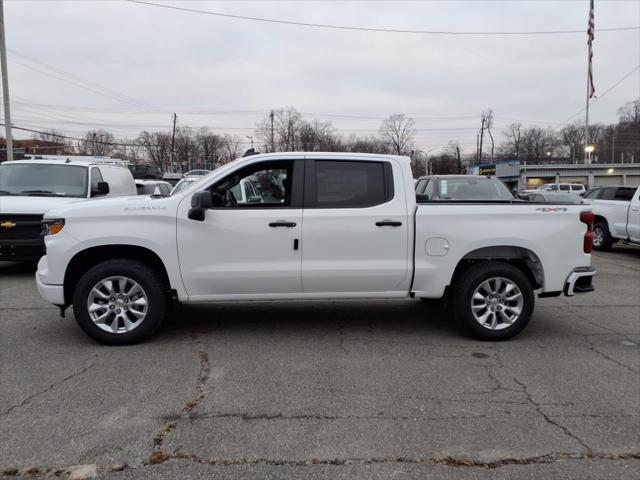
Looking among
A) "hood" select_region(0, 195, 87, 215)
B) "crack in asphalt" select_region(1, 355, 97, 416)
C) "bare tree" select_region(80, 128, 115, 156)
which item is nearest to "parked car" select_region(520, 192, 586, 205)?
"crack in asphalt" select_region(1, 355, 97, 416)

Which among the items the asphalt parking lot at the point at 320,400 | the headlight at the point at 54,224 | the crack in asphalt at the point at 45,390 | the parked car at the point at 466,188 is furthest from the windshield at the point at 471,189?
the crack in asphalt at the point at 45,390

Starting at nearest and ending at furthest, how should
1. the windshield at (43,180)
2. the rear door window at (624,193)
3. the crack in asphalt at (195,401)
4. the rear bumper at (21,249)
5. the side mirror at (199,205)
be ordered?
the crack in asphalt at (195,401)
the side mirror at (199,205)
the rear bumper at (21,249)
the windshield at (43,180)
the rear door window at (624,193)

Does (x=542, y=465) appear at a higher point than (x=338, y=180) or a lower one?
lower

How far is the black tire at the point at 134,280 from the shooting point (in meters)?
5.03

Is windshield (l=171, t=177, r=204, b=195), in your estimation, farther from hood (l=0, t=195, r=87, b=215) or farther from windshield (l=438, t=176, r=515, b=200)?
windshield (l=438, t=176, r=515, b=200)

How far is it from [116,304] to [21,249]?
14.0ft

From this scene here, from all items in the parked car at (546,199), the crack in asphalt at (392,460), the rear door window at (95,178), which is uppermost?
the rear door window at (95,178)

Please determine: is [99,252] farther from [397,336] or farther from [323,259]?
[397,336]

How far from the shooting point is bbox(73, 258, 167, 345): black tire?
5031 mm

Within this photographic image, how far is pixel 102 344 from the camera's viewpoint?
17.0ft

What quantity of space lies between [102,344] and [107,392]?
1259mm

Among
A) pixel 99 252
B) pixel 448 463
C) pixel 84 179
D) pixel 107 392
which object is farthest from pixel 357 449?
pixel 84 179

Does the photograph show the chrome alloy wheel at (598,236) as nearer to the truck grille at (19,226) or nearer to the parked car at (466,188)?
the parked car at (466,188)

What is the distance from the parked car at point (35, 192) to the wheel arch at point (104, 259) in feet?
11.7
